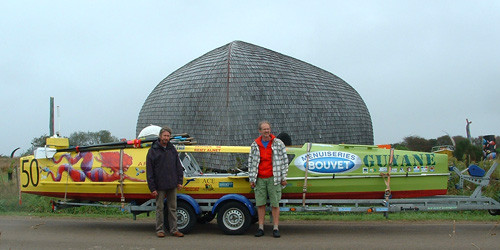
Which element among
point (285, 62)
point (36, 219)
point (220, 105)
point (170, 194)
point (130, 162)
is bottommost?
point (36, 219)

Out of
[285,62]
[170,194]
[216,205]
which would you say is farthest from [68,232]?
[285,62]

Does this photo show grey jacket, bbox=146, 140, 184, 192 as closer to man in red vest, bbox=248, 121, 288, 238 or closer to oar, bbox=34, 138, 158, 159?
oar, bbox=34, 138, 158, 159

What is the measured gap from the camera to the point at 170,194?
7715mm

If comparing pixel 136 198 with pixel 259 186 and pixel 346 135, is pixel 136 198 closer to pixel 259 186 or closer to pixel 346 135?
pixel 259 186

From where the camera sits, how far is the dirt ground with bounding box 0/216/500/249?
686 centimetres

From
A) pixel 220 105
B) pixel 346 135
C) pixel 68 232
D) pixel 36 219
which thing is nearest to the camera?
pixel 68 232

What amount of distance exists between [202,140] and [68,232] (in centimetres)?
1146

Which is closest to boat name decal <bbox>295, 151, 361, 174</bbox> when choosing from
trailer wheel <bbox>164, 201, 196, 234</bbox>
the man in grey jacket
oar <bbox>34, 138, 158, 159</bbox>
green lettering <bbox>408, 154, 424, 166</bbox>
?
green lettering <bbox>408, 154, 424, 166</bbox>

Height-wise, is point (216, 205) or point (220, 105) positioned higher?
point (220, 105)

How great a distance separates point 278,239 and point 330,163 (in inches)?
65.7

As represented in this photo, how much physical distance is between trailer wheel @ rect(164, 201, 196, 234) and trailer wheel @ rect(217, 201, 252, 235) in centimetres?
48

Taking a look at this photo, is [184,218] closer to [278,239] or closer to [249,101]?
[278,239]

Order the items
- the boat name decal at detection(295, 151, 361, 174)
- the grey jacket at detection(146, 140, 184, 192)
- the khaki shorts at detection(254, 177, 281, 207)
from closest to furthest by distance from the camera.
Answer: the khaki shorts at detection(254, 177, 281, 207)
the grey jacket at detection(146, 140, 184, 192)
the boat name decal at detection(295, 151, 361, 174)

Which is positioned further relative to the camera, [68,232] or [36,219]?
[36,219]
